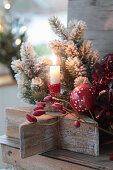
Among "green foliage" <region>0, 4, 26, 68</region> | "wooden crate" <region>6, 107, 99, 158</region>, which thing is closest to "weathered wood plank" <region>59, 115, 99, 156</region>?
"wooden crate" <region>6, 107, 99, 158</region>

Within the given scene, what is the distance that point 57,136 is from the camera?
2.22 feet

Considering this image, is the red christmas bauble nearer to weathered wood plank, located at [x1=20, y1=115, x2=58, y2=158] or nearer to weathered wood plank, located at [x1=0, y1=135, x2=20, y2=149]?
weathered wood plank, located at [x1=20, y1=115, x2=58, y2=158]

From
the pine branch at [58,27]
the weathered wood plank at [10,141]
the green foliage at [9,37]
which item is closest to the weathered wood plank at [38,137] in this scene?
the weathered wood plank at [10,141]

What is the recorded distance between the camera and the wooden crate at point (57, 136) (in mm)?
584

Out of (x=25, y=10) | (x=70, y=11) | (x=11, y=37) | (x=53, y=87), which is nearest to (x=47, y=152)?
(x=53, y=87)

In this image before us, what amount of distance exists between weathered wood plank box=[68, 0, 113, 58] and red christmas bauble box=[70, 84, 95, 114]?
13.2 inches

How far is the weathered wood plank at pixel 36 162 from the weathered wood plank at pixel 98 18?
501 mm

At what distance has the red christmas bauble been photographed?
63 centimetres

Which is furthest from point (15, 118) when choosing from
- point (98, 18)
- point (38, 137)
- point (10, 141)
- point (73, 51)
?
point (98, 18)

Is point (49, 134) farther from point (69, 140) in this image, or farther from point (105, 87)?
point (105, 87)

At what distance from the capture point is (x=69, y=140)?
0.65 m

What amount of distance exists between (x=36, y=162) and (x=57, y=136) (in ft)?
0.33

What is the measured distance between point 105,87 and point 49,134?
21 centimetres

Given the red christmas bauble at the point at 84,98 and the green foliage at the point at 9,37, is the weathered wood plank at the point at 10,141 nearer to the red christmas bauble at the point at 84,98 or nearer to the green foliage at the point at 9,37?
the red christmas bauble at the point at 84,98
